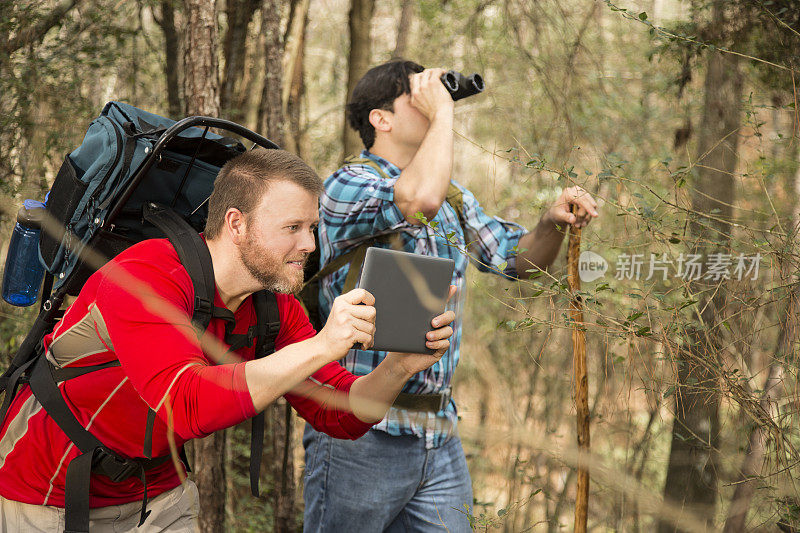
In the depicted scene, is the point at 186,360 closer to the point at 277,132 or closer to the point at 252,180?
the point at 252,180

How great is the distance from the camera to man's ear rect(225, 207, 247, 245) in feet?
6.16

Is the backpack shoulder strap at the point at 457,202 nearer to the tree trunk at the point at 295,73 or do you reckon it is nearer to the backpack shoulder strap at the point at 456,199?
the backpack shoulder strap at the point at 456,199

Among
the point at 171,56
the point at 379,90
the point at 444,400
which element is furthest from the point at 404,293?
the point at 171,56

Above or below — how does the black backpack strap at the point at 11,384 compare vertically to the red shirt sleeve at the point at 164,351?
below

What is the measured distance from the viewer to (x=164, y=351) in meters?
1.56

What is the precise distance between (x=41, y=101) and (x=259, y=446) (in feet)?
8.42

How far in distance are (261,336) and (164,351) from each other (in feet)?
1.46

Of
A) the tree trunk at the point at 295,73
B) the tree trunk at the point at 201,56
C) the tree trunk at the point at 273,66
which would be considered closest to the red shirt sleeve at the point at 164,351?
the tree trunk at the point at 201,56

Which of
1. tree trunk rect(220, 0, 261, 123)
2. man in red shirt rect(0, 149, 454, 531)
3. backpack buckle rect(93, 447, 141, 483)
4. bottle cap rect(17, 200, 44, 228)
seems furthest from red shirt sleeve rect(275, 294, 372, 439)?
tree trunk rect(220, 0, 261, 123)

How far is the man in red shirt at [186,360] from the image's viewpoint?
152 centimetres

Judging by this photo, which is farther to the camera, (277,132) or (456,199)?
(277,132)

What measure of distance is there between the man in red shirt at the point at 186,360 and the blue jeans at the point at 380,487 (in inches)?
11.5

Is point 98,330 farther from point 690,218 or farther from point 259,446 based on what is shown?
point 690,218

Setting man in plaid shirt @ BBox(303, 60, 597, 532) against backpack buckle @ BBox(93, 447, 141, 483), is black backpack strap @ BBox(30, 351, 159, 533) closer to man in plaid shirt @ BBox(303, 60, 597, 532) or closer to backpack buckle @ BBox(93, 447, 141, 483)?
backpack buckle @ BBox(93, 447, 141, 483)
